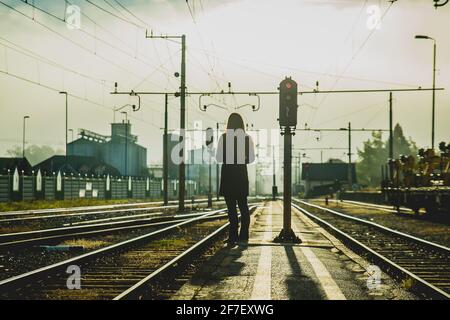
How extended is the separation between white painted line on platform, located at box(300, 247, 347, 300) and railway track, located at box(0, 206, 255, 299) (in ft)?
6.66

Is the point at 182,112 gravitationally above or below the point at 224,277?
above

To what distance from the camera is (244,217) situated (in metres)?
12.7

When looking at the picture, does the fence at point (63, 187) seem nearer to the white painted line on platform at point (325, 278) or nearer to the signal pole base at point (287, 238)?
the signal pole base at point (287, 238)

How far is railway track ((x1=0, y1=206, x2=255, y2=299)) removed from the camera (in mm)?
7230

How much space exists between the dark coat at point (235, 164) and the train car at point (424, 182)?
1146 cm

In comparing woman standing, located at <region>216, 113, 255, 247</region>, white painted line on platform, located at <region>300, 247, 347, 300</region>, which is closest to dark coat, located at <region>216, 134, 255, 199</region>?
woman standing, located at <region>216, 113, 255, 247</region>

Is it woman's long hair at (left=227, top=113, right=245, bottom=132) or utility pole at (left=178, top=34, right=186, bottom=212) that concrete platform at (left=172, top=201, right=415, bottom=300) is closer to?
woman's long hair at (left=227, top=113, right=245, bottom=132)

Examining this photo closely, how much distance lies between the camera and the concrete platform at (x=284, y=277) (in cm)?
709

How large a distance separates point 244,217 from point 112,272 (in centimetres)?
410

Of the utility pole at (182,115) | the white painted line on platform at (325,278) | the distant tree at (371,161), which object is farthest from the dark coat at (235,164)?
the distant tree at (371,161)

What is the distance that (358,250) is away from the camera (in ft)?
41.5
